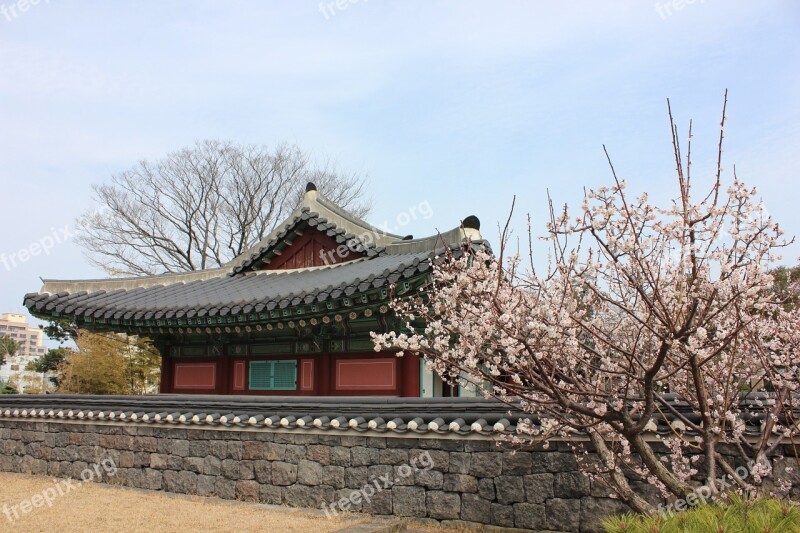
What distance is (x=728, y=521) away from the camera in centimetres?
338

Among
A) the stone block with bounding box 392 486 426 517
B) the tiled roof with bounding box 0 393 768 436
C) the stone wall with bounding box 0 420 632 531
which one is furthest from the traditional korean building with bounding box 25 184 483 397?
the stone block with bounding box 392 486 426 517

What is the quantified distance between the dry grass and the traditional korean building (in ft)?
8.25

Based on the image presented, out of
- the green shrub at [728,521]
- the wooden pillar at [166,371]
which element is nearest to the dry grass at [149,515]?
the wooden pillar at [166,371]

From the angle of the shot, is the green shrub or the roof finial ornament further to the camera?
the roof finial ornament

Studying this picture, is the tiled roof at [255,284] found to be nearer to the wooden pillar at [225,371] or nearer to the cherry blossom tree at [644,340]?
the wooden pillar at [225,371]

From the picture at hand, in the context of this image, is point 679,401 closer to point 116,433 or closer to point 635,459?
point 635,459

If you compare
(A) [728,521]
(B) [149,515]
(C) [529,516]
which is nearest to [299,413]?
(B) [149,515]

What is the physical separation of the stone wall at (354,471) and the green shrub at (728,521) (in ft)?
10.0

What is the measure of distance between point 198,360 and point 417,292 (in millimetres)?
5325

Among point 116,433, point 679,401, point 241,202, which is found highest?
point 241,202

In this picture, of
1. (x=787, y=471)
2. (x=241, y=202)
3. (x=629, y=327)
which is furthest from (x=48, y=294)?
(x=241, y=202)

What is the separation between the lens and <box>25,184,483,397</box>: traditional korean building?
9.09m

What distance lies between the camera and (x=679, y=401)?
20.9 ft

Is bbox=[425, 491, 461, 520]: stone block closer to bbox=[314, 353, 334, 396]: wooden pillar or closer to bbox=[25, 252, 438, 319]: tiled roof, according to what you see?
bbox=[25, 252, 438, 319]: tiled roof
